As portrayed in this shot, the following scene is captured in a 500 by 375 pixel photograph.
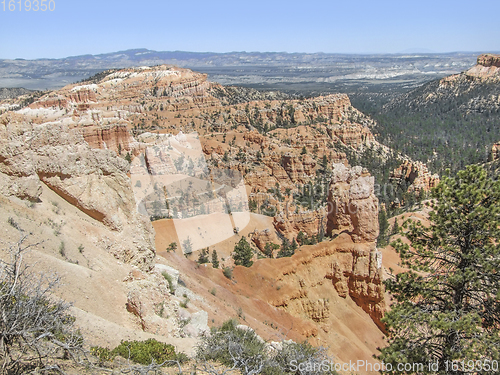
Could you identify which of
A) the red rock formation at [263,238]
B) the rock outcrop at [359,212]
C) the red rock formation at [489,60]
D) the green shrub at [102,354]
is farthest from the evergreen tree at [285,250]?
the red rock formation at [489,60]

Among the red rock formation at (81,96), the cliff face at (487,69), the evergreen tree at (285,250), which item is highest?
the cliff face at (487,69)

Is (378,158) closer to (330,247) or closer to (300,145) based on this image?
(300,145)

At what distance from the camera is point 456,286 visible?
8.58 metres

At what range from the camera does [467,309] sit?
8.50 metres

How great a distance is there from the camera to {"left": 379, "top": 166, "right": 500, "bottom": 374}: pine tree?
7.87 metres

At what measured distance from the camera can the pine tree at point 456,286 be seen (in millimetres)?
7871

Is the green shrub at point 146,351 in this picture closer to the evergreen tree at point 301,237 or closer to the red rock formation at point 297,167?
the evergreen tree at point 301,237

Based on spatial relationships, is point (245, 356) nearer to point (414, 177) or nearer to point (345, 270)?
point (345, 270)

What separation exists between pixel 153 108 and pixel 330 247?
215ft

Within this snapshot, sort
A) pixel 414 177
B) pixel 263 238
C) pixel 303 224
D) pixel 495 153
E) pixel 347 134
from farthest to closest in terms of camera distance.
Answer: pixel 347 134
pixel 495 153
pixel 414 177
pixel 303 224
pixel 263 238

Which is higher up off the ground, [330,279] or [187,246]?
[330,279]

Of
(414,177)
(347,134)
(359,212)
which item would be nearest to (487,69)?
(347,134)

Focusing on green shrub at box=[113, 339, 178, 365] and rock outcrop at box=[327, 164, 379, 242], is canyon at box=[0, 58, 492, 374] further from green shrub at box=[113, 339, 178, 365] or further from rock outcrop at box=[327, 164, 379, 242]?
green shrub at box=[113, 339, 178, 365]

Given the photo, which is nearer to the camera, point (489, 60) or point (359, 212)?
point (359, 212)
